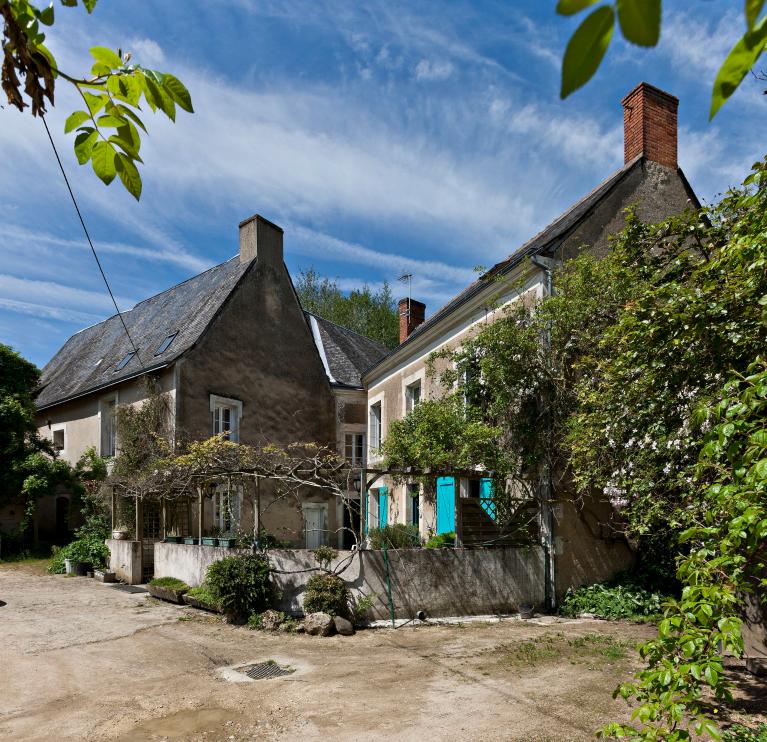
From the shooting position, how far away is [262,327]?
56.5ft

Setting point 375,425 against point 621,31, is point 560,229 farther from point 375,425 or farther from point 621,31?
point 621,31

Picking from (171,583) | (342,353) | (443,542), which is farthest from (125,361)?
(443,542)

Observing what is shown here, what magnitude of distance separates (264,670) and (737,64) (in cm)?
715

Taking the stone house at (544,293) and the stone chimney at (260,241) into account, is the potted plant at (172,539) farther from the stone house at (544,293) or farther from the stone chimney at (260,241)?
the stone chimney at (260,241)

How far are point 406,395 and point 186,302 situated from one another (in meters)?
7.09

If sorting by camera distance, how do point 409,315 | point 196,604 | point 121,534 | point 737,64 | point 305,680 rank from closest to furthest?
point 737,64 → point 305,680 → point 196,604 → point 121,534 → point 409,315

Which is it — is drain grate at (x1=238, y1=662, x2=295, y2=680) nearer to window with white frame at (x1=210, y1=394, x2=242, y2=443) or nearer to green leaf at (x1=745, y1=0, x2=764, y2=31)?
green leaf at (x1=745, y1=0, x2=764, y2=31)

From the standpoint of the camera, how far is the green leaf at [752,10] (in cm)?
85

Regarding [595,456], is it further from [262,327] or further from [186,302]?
[186,302]

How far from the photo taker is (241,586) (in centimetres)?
928

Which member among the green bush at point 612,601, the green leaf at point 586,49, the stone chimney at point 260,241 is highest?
the stone chimney at point 260,241

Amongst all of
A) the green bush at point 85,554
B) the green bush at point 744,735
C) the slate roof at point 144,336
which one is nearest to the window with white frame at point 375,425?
the slate roof at point 144,336

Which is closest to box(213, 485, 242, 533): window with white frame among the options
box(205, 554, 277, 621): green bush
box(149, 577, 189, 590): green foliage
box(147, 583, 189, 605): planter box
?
box(149, 577, 189, 590): green foliage

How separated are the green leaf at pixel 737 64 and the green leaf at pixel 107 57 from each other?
1.36m
